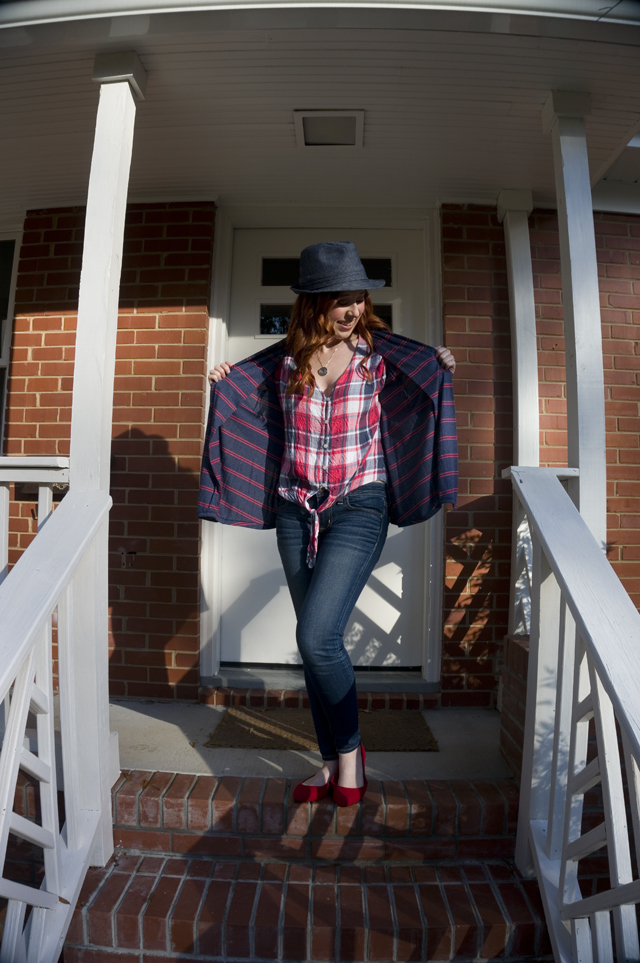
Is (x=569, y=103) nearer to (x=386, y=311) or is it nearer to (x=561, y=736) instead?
(x=386, y=311)

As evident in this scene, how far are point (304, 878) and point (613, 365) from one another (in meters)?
2.76

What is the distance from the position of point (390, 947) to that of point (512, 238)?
289cm

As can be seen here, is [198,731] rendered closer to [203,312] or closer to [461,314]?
[203,312]

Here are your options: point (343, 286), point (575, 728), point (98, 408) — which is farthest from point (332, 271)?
point (575, 728)

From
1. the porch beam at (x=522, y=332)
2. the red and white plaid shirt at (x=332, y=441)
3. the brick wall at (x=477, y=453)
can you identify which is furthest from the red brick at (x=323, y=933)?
the porch beam at (x=522, y=332)

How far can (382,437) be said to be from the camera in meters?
2.01

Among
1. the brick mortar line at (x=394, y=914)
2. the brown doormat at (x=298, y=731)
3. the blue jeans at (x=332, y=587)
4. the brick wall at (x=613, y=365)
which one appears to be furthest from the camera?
the brick wall at (x=613, y=365)

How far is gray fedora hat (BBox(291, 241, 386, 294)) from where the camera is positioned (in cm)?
179

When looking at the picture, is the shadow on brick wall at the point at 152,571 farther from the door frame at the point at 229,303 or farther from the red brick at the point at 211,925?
the red brick at the point at 211,925

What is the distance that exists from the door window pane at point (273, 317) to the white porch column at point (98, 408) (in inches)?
47.1

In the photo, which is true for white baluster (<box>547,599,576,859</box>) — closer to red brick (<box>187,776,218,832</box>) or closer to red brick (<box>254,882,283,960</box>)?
red brick (<box>254,882,283,960</box>)

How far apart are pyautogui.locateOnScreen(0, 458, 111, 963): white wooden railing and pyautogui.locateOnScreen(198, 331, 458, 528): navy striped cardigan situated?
0.42m

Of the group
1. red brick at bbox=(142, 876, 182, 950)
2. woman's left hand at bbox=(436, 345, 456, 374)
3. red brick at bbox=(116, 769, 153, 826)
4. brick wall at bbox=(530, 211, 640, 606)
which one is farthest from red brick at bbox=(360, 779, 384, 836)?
brick wall at bbox=(530, 211, 640, 606)

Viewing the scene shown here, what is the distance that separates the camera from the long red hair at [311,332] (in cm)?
186
